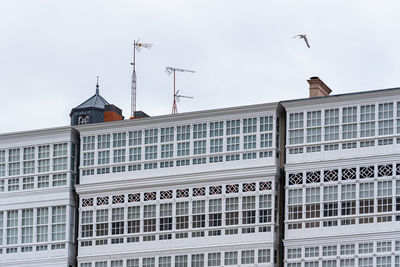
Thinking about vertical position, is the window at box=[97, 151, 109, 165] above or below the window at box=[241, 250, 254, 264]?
above

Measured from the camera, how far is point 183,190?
81.9m

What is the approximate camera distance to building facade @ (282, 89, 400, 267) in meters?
76.2

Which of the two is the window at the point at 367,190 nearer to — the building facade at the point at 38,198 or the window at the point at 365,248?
the window at the point at 365,248

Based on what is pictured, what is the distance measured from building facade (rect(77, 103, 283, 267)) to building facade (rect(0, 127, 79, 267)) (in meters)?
0.91

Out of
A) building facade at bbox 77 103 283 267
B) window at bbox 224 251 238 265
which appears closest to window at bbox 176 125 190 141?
building facade at bbox 77 103 283 267

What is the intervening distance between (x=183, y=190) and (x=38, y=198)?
33.5ft

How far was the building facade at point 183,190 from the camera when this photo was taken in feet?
261

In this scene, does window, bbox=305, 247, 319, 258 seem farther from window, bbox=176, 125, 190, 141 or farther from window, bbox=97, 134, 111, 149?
window, bbox=97, 134, 111, 149

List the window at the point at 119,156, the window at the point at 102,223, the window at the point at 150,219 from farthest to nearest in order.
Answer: the window at the point at 119,156 < the window at the point at 102,223 < the window at the point at 150,219

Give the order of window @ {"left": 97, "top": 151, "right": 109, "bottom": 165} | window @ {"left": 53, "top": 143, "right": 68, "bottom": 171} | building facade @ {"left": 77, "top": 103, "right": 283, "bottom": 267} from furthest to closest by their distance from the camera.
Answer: window @ {"left": 53, "top": 143, "right": 68, "bottom": 171}, window @ {"left": 97, "top": 151, "right": 109, "bottom": 165}, building facade @ {"left": 77, "top": 103, "right": 283, "bottom": 267}

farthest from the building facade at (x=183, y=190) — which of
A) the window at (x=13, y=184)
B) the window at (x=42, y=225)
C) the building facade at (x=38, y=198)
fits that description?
the window at (x=13, y=184)

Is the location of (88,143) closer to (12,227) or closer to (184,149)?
(184,149)

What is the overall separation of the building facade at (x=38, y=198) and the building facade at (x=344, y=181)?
593 inches

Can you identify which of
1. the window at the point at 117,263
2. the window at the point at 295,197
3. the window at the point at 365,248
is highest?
the window at the point at 295,197
